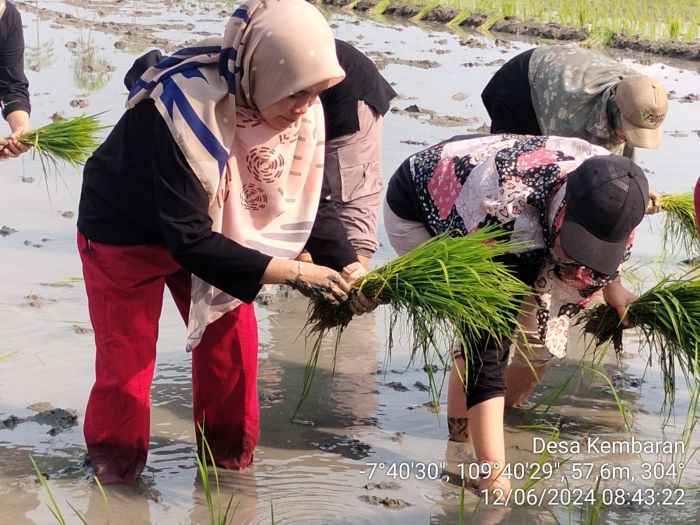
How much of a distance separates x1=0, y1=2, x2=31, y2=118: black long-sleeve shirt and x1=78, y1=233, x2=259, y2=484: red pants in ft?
4.67

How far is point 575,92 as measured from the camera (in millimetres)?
4051

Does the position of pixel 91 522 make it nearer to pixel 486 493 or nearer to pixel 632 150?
pixel 486 493

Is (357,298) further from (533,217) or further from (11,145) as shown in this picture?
(11,145)

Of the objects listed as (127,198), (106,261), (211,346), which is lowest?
(211,346)

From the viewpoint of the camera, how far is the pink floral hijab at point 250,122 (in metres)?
2.77

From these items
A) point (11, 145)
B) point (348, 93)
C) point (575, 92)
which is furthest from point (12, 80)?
point (575, 92)

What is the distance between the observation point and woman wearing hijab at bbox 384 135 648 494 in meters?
2.90

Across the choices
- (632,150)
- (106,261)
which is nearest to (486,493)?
(106,261)

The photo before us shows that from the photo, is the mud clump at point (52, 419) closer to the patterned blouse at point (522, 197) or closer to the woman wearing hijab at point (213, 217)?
the woman wearing hijab at point (213, 217)

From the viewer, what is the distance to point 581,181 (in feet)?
9.47

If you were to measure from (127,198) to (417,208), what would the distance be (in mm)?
994

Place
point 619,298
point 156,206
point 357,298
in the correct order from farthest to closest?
point 619,298 < point 357,298 < point 156,206

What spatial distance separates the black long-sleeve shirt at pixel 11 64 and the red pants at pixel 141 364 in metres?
1.42

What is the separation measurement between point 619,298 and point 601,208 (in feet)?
2.72
